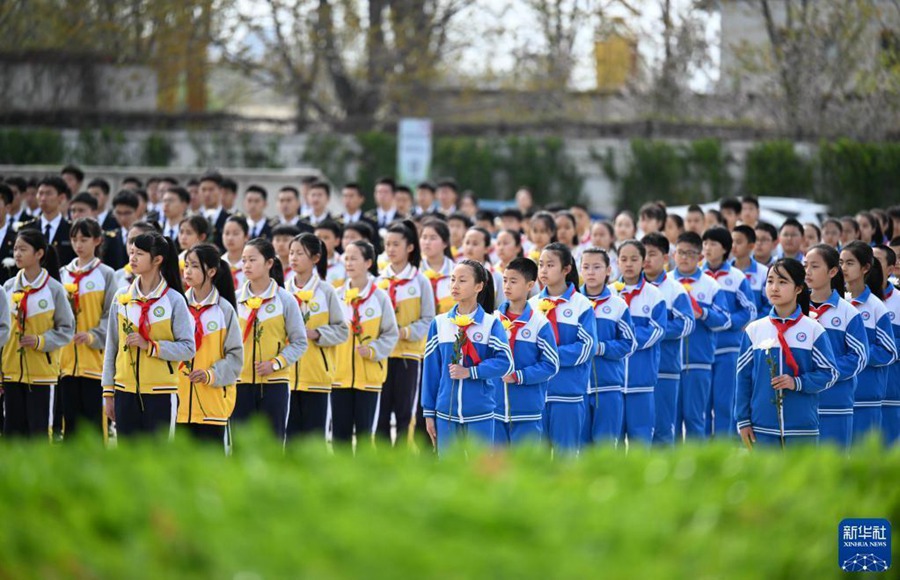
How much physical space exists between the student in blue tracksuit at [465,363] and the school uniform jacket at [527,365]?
0.49 ft

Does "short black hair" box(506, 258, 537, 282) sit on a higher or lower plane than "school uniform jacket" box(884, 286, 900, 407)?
higher

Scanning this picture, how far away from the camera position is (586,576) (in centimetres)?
351

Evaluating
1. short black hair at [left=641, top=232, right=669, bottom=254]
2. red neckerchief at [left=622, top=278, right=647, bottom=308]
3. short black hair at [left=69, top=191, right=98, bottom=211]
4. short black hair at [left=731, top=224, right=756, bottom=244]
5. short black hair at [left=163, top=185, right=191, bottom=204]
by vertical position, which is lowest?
red neckerchief at [left=622, top=278, right=647, bottom=308]

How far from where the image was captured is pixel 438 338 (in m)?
8.67

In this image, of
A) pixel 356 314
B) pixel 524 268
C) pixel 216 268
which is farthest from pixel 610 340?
pixel 216 268

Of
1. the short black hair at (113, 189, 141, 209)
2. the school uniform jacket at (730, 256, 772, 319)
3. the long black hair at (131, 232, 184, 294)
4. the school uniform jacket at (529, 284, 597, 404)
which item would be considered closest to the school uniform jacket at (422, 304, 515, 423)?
the school uniform jacket at (529, 284, 597, 404)

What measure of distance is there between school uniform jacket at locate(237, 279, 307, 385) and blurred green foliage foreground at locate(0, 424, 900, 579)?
4.46 m

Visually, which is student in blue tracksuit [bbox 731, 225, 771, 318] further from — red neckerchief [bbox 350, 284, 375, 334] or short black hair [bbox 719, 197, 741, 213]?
red neckerchief [bbox 350, 284, 375, 334]

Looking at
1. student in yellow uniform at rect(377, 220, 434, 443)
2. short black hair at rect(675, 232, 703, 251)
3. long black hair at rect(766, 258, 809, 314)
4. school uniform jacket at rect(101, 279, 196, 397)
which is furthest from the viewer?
short black hair at rect(675, 232, 703, 251)

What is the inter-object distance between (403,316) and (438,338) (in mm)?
2576

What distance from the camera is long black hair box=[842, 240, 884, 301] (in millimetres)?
9852

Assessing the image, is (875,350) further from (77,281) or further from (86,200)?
(86,200)

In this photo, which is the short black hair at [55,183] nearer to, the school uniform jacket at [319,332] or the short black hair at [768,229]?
the school uniform jacket at [319,332]

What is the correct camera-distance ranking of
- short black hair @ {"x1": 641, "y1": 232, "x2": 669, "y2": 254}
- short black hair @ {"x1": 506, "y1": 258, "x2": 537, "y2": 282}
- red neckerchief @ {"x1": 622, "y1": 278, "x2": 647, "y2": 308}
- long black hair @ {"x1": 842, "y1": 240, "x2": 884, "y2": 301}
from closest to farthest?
1. short black hair @ {"x1": 506, "y1": 258, "x2": 537, "y2": 282}
2. long black hair @ {"x1": 842, "y1": 240, "x2": 884, "y2": 301}
3. red neckerchief @ {"x1": 622, "y1": 278, "x2": 647, "y2": 308}
4. short black hair @ {"x1": 641, "y1": 232, "x2": 669, "y2": 254}
